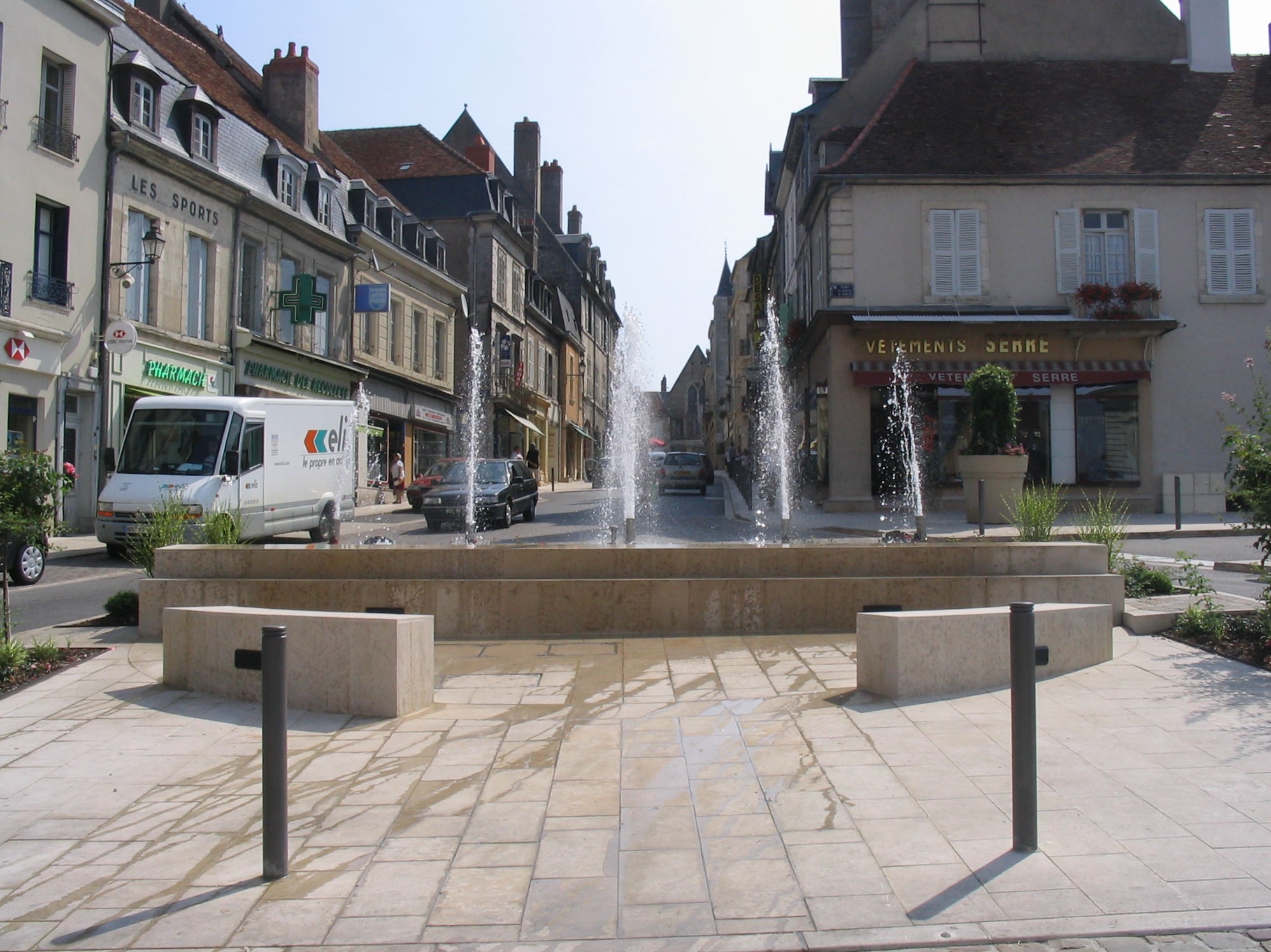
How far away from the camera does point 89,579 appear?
12.3m

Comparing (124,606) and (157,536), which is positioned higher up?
(157,536)

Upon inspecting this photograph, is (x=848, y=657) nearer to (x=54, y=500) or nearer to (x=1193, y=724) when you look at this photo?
(x=1193, y=724)

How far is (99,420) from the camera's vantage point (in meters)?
18.5

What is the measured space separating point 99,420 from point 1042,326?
18946 mm

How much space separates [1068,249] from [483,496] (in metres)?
13.5

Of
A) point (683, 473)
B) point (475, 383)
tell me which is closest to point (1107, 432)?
point (683, 473)

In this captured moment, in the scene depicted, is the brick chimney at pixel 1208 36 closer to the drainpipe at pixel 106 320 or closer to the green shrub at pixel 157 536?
the drainpipe at pixel 106 320

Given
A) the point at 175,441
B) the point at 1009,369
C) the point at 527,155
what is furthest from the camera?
the point at 527,155

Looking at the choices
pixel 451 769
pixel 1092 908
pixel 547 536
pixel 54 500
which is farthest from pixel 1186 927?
pixel 547 536

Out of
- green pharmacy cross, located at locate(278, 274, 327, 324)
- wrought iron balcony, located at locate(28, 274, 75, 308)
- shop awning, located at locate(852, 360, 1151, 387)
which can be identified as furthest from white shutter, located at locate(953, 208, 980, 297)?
wrought iron balcony, located at locate(28, 274, 75, 308)

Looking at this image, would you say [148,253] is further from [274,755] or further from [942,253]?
[274,755]

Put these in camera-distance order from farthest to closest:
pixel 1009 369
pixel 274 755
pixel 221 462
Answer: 1. pixel 1009 369
2. pixel 221 462
3. pixel 274 755

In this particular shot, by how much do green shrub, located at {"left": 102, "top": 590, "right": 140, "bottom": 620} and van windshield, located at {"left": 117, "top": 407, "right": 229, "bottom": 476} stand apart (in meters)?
7.03

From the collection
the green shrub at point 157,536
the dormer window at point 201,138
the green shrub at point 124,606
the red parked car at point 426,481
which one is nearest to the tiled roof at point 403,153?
the dormer window at point 201,138
